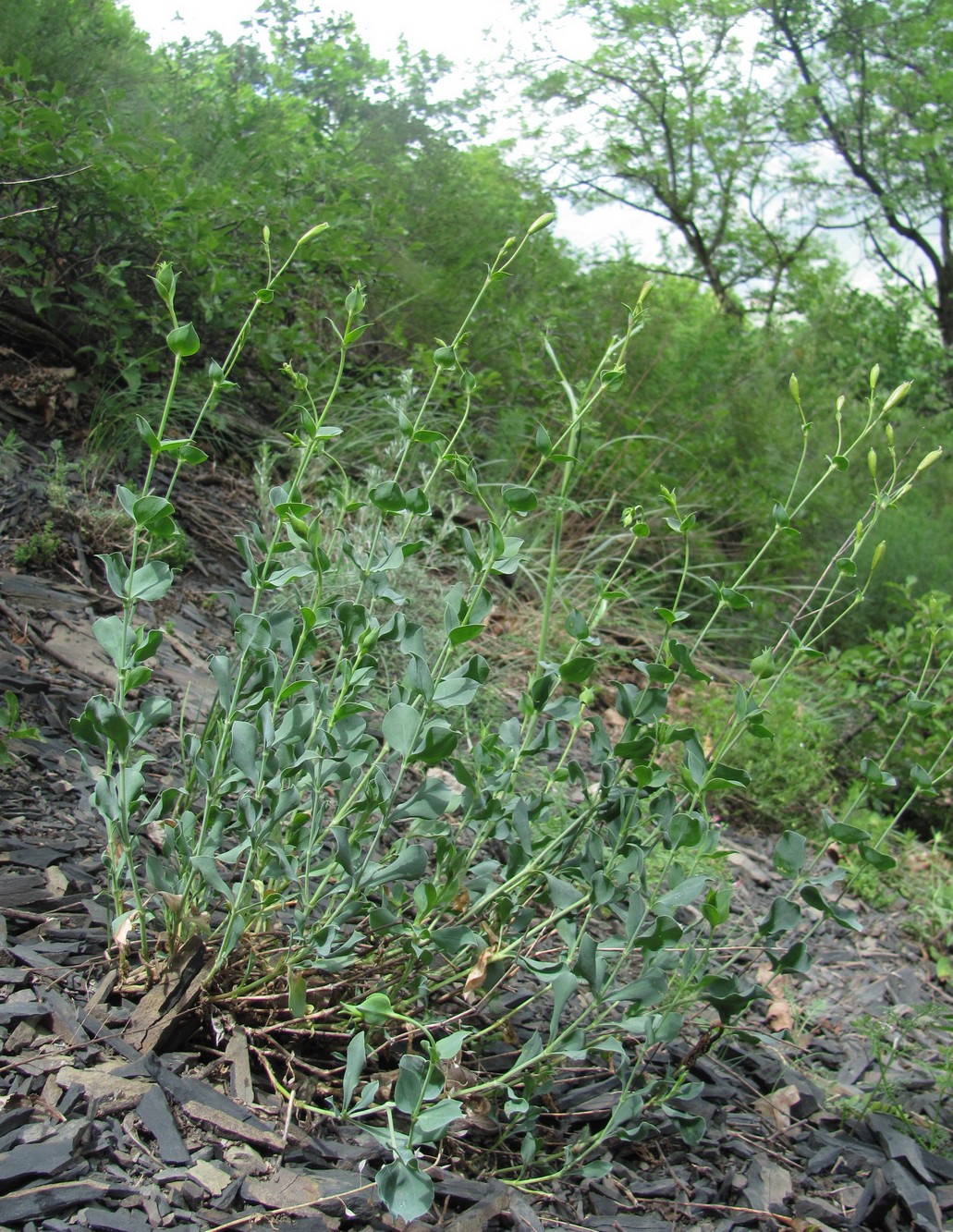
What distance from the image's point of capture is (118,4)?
18.2ft

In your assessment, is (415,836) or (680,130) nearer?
(415,836)

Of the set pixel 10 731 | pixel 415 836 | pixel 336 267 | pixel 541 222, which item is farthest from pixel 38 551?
pixel 336 267

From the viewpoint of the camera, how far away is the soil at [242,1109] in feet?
3.59

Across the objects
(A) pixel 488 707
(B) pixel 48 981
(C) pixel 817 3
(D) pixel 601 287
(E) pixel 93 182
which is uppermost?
(C) pixel 817 3

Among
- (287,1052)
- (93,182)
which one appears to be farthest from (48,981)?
(93,182)

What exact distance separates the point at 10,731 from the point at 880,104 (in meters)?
12.2

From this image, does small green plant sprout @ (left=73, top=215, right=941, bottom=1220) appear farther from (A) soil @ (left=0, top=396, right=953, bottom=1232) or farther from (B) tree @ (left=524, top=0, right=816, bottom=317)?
(B) tree @ (left=524, top=0, right=816, bottom=317)

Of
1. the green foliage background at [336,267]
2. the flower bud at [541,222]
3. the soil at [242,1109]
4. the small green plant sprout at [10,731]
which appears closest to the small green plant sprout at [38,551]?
the soil at [242,1109]

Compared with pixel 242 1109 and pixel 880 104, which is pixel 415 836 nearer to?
pixel 242 1109

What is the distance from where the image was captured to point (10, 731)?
1.69 meters

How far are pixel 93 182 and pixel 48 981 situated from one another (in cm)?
290

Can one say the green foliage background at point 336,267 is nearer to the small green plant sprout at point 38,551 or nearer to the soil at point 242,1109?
the small green plant sprout at point 38,551

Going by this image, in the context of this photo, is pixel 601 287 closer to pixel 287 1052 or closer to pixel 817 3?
pixel 287 1052

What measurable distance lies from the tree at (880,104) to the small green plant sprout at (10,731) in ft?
35.4
